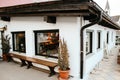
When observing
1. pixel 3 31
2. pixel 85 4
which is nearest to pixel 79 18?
pixel 85 4

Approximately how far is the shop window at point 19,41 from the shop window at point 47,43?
1.19m

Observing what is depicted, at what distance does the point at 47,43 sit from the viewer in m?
6.45

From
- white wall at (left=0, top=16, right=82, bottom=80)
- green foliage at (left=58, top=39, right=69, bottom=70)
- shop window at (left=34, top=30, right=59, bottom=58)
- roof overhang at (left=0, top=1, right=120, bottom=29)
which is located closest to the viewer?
roof overhang at (left=0, top=1, right=120, bottom=29)

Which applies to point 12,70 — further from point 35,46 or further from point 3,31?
point 3,31

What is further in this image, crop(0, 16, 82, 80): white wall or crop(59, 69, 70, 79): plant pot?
crop(0, 16, 82, 80): white wall

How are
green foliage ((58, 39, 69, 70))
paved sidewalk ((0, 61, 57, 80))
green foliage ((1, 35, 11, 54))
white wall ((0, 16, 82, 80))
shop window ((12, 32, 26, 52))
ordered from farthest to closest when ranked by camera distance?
green foliage ((1, 35, 11, 54)), shop window ((12, 32, 26, 52)), paved sidewalk ((0, 61, 57, 80)), white wall ((0, 16, 82, 80)), green foliage ((58, 39, 69, 70))

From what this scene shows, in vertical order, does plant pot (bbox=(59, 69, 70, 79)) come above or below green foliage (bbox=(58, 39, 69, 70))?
below

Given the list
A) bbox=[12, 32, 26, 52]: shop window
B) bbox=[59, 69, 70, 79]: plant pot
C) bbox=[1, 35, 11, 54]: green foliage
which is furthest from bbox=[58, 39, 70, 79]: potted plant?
bbox=[1, 35, 11, 54]: green foliage

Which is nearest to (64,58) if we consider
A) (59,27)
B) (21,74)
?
(59,27)

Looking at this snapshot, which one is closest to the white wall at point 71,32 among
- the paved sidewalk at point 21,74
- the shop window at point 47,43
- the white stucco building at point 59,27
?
the white stucco building at point 59,27

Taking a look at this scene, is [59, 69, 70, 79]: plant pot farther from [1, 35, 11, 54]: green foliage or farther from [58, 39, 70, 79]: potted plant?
[1, 35, 11, 54]: green foliage

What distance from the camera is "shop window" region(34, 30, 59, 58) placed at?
19.5 ft

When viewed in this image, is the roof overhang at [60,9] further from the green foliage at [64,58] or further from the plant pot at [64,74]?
the plant pot at [64,74]

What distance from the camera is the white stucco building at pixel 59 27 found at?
453 cm
